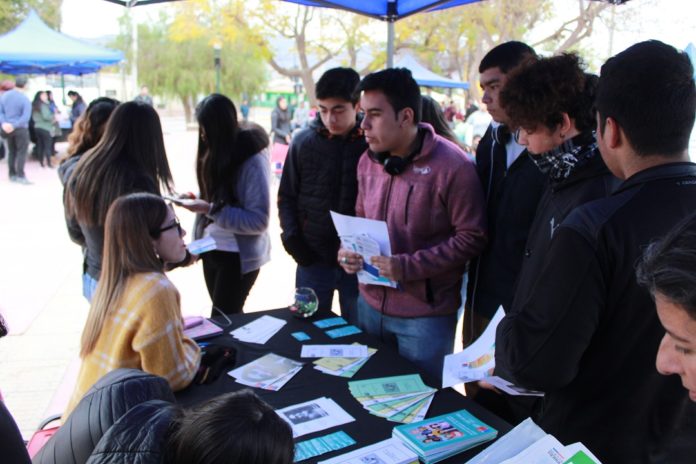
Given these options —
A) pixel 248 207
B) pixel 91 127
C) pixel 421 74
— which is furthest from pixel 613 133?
pixel 421 74

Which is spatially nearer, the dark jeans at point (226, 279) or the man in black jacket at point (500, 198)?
the man in black jacket at point (500, 198)

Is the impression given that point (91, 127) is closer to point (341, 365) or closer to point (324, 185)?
point (324, 185)

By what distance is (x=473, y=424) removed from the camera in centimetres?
173

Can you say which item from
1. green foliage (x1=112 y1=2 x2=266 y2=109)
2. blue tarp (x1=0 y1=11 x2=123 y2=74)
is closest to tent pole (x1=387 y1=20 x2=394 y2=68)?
blue tarp (x1=0 y1=11 x2=123 y2=74)

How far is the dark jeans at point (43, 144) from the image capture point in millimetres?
13070

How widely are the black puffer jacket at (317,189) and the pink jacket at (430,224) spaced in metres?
0.39

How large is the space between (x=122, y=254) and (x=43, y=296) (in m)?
3.66

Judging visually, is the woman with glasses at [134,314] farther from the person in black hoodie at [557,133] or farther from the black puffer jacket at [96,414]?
the person in black hoodie at [557,133]

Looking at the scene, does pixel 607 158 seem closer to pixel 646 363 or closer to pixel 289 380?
pixel 646 363

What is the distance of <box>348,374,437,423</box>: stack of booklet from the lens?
182 centimetres

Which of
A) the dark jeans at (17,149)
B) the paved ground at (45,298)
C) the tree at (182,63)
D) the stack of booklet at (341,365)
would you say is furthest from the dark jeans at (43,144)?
the tree at (182,63)

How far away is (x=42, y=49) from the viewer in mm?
13422

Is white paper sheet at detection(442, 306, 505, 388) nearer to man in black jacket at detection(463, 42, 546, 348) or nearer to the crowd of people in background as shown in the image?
the crowd of people in background

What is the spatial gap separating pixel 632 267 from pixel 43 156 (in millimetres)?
14843
